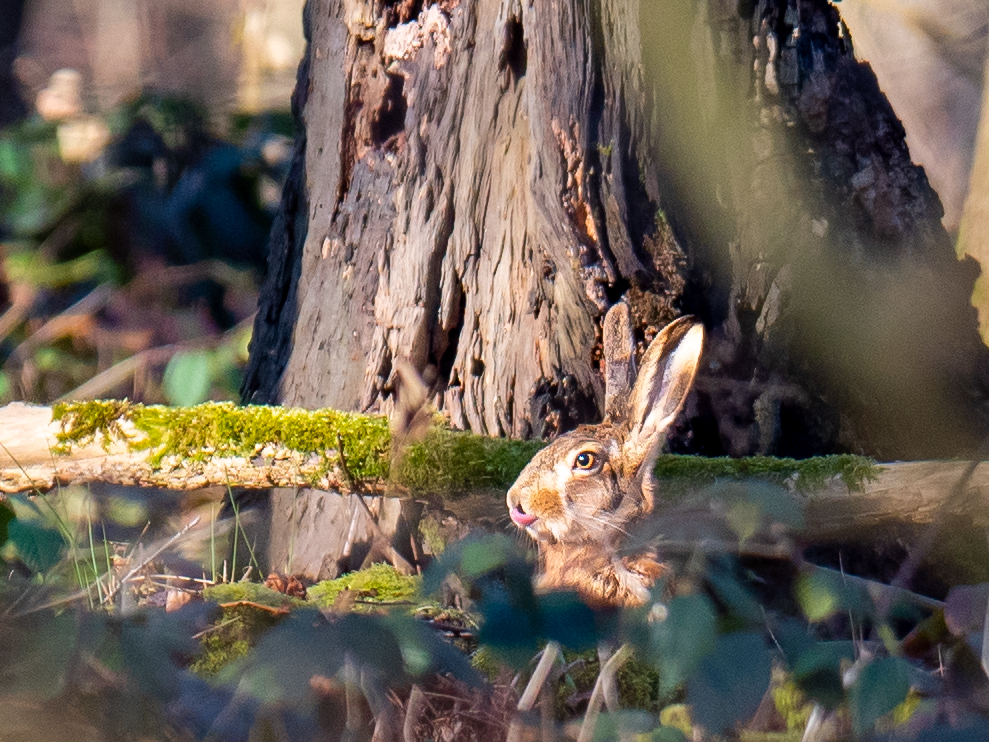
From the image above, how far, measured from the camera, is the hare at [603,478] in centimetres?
221

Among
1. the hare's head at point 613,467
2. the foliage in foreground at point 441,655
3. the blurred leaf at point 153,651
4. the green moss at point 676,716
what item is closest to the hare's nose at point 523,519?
the hare's head at point 613,467

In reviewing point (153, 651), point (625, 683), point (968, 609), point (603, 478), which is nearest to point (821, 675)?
point (968, 609)

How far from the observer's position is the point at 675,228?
267cm

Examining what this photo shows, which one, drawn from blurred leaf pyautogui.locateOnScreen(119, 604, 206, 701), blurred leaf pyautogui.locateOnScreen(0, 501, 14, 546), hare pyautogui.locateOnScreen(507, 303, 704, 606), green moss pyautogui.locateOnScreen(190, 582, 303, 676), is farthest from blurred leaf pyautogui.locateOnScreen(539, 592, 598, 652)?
hare pyautogui.locateOnScreen(507, 303, 704, 606)

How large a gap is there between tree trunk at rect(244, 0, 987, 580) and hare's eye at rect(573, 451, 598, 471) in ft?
1.74

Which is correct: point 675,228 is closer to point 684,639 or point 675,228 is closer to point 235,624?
point 235,624

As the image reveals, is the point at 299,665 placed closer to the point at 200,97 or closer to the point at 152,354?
the point at 152,354

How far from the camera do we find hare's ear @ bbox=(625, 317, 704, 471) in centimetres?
222

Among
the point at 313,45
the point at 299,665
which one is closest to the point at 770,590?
the point at 299,665

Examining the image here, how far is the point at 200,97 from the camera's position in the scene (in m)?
6.79

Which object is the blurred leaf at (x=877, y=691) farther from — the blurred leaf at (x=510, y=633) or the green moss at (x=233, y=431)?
the green moss at (x=233, y=431)

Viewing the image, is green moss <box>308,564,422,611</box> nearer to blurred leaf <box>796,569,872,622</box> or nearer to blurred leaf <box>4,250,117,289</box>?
blurred leaf <box>796,569,872,622</box>

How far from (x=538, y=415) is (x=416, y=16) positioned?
1486 mm

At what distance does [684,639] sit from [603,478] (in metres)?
1.39
